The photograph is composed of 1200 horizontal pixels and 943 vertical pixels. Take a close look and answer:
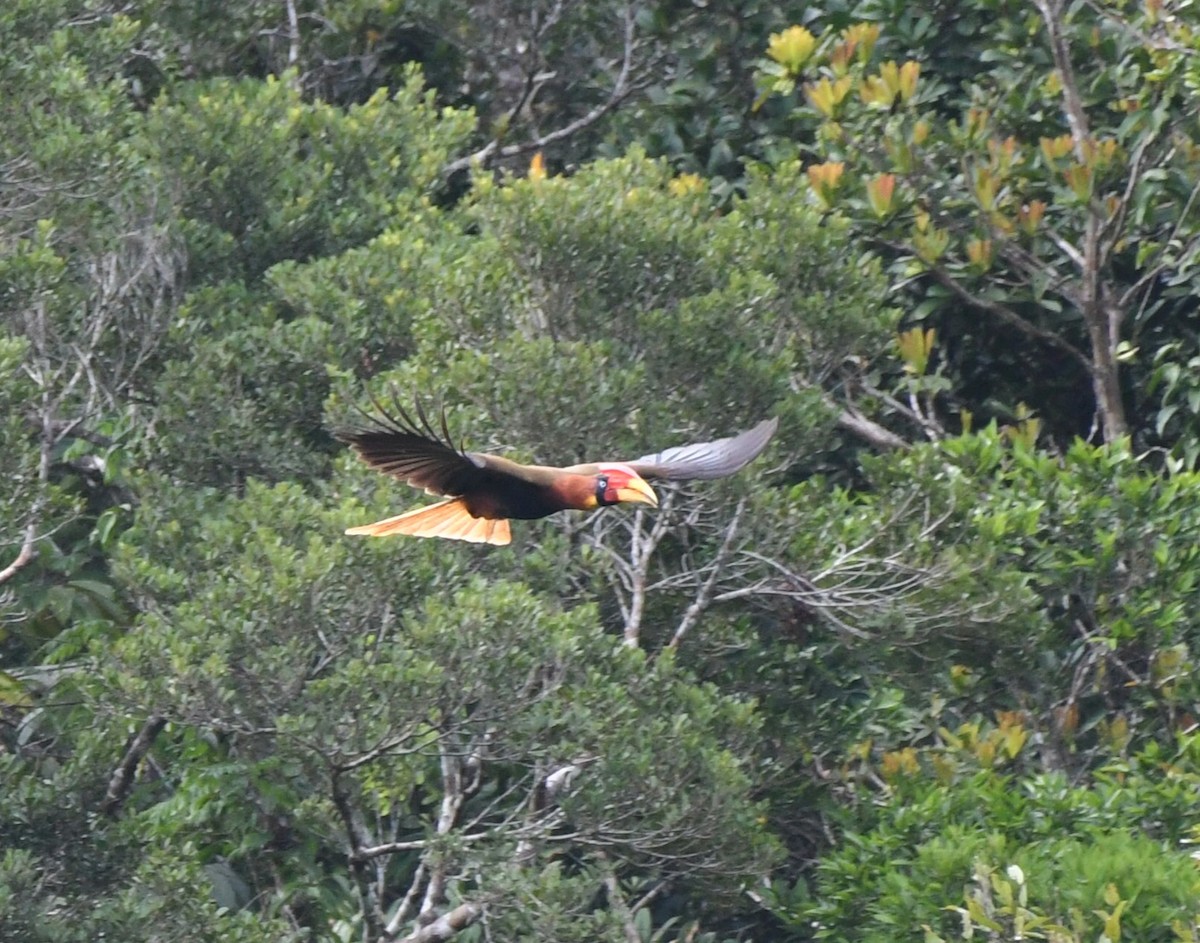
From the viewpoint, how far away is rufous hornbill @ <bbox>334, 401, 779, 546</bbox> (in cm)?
513

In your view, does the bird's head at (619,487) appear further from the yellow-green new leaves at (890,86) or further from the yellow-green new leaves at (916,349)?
the yellow-green new leaves at (890,86)

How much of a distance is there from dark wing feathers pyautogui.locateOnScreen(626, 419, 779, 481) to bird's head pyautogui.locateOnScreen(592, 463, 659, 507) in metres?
0.30

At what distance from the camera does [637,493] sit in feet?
17.2

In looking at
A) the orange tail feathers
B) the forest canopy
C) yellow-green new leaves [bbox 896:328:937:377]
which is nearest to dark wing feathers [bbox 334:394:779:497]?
the orange tail feathers

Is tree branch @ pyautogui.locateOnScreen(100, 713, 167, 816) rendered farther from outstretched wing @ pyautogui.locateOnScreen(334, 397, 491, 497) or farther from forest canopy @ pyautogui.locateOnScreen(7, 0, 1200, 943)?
outstretched wing @ pyautogui.locateOnScreen(334, 397, 491, 497)

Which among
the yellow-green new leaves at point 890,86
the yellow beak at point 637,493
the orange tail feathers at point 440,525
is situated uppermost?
the yellow beak at point 637,493

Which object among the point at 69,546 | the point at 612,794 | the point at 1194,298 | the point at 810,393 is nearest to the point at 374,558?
the point at 612,794

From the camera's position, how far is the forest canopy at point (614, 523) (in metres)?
6.26

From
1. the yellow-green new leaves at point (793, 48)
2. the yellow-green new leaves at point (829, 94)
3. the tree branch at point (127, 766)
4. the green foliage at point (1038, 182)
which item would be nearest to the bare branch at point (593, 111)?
the green foliage at point (1038, 182)

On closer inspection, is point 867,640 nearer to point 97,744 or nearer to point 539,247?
point 539,247

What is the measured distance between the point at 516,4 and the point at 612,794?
16.0ft

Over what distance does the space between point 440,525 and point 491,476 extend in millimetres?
561

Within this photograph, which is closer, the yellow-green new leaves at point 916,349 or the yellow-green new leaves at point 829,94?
the yellow-green new leaves at point 916,349

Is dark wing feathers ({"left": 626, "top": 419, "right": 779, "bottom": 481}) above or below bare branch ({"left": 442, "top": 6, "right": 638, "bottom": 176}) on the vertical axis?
above
